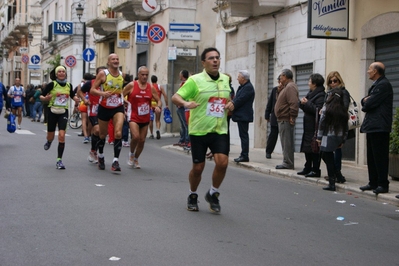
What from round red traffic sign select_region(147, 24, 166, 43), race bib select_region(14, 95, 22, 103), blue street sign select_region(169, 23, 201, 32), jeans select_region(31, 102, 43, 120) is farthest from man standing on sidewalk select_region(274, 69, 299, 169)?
jeans select_region(31, 102, 43, 120)

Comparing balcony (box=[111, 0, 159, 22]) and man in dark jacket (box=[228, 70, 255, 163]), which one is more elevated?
balcony (box=[111, 0, 159, 22])

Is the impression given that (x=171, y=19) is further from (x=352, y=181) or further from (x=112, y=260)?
(x=112, y=260)

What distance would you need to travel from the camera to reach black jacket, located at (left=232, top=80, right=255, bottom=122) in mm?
16047

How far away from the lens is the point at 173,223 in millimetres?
8258

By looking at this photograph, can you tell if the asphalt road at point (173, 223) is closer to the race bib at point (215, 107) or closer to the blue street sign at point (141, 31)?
the race bib at point (215, 107)

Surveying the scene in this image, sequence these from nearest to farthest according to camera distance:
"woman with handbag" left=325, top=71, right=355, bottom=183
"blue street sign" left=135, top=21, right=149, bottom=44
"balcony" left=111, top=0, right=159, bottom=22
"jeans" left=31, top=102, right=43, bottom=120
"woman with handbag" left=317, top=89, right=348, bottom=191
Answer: "woman with handbag" left=317, top=89, right=348, bottom=191 < "woman with handbag" left=325, top=71, right=355, bottom=183 < "blue street sign" left=135, top=21, right=149, bottom=44 < "balcony" left=111, top=0, right=159, bottom=22 < "jeans" left=31, top=102, right=43, bottom=120

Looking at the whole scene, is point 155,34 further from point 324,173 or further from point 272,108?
point 324,173

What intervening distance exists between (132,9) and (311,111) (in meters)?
18.2

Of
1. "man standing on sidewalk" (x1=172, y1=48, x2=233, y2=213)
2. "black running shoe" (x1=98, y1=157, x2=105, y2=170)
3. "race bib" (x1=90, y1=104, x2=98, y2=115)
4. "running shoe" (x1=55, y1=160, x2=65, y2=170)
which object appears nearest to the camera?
"man standing on sidewalk" (x1=172, y1=48, x2=233, y2=213)

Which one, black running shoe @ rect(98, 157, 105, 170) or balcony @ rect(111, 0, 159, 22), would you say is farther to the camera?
balcony @ rect(111, 0, 159, 22)

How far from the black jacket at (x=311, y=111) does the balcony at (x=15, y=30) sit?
56368mm

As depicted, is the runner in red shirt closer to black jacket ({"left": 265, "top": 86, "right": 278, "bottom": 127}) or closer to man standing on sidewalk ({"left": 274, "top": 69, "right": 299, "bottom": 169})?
man standing on sidewalk ({"left": 274, "top": 69, "right": 299, "bottom": 169})

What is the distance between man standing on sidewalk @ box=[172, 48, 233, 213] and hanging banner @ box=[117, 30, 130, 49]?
2380cm

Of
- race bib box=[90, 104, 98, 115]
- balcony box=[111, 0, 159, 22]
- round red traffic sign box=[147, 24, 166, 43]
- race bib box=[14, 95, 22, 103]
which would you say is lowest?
race bib box=[90, 104, 98, 115]
